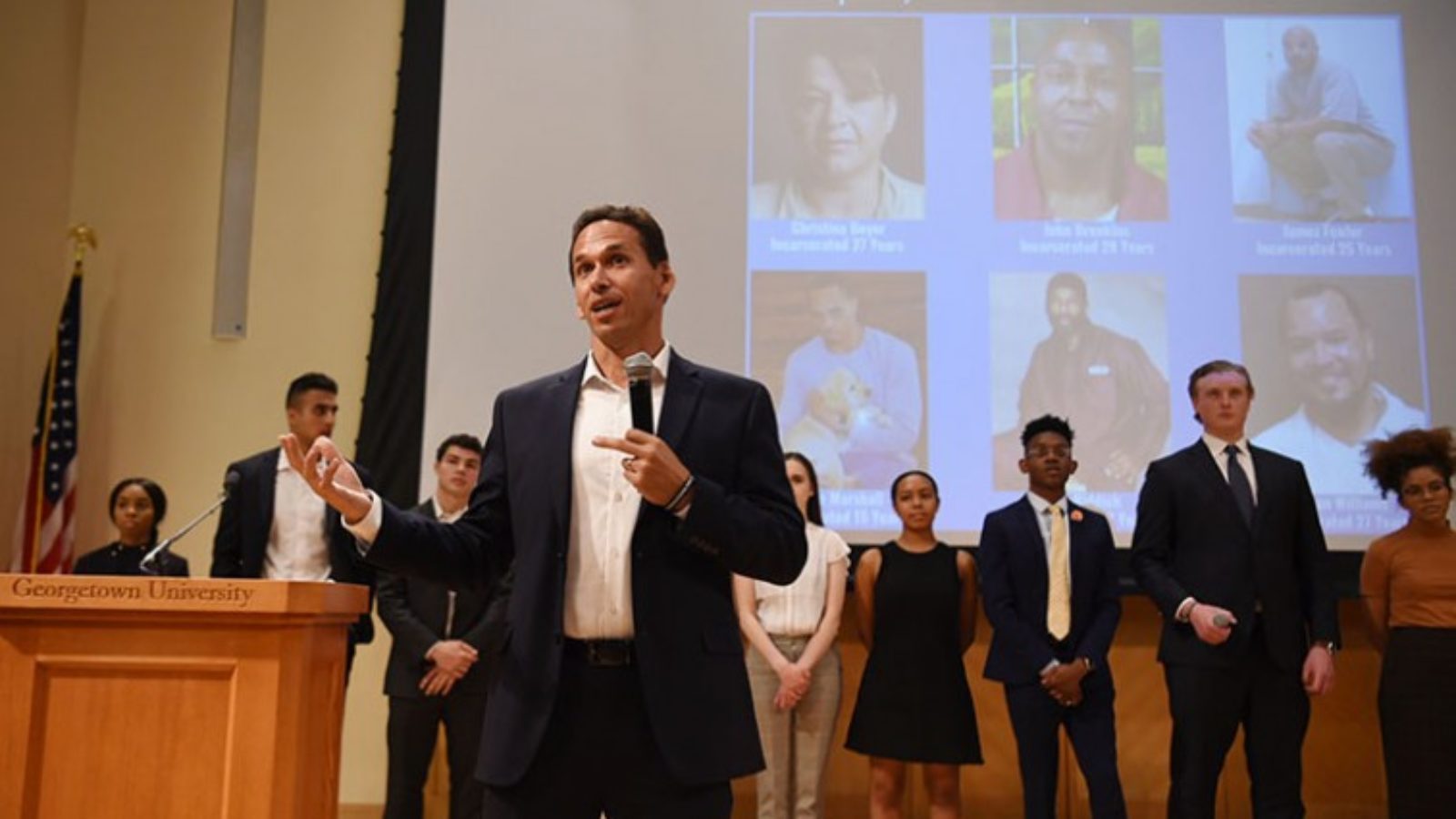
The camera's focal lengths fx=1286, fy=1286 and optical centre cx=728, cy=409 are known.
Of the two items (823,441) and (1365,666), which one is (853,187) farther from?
(1365,666)

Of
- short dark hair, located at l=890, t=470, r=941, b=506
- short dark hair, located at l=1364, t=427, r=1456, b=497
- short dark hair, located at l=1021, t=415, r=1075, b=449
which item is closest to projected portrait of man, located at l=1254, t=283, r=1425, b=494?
short dark hair, located at l=1364, t=427, r=1456, b=497

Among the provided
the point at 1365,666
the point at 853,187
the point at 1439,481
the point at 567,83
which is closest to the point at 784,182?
the point at 853,187

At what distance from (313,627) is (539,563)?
71 cm

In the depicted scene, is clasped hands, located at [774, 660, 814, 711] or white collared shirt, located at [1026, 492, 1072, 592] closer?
white collared shirt, located at [1026, 492, 1072, 592]

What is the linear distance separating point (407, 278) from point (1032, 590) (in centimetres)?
311

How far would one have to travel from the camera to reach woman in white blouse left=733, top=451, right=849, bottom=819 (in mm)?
4672

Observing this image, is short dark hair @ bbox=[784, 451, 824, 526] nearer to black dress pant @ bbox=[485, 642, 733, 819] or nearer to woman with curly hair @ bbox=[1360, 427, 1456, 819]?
woman with curly hair @ bbox=[1360, 427, 1456, 819]

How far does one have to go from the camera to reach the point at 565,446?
1941 mm

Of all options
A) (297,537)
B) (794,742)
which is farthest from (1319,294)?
(297,537)

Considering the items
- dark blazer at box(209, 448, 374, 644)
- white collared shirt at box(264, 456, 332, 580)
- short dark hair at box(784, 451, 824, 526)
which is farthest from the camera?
short dark hair at box(784, 451, 824, 526)

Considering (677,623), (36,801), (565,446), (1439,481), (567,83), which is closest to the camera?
(677,623)

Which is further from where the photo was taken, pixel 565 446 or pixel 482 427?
pixel 482 427

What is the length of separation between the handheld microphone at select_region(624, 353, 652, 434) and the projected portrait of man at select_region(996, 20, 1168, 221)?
401cm

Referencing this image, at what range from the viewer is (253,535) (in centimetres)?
442
